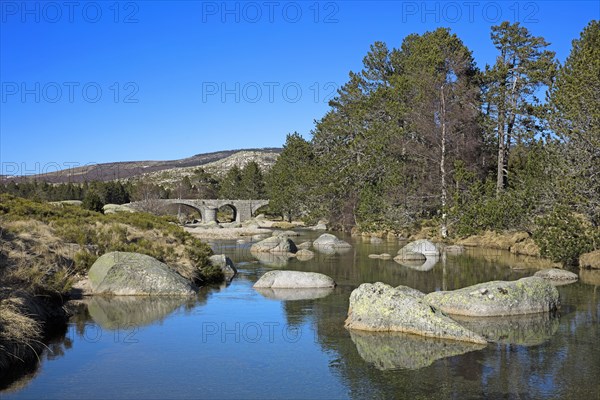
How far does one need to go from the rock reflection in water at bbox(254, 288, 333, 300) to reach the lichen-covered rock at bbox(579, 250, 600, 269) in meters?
12.2

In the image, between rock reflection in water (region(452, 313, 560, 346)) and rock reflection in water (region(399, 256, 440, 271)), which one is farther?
rock reflection in water (region(399, 256, 440, 271))

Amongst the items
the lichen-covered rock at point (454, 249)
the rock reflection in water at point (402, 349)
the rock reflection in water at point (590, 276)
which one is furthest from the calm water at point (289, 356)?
the lichen-covered rock at point (454, 249)

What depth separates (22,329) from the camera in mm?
12750

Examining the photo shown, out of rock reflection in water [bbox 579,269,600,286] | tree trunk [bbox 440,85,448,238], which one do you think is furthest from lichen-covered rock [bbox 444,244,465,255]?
rock reflection in water [bbox 579,269,600,286]

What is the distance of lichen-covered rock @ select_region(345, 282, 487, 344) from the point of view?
13.7 metres

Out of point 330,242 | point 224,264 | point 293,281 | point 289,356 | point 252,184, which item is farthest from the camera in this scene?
point 252,184

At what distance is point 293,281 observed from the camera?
829 inches

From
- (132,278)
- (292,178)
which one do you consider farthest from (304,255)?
(292,178)

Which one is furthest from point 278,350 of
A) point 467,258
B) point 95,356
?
point 467,258

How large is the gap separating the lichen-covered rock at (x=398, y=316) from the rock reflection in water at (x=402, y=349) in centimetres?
22

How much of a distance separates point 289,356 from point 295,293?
286 inches

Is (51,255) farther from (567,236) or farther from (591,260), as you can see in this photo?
(591,260)

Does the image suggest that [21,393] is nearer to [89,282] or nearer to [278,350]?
[278,350]

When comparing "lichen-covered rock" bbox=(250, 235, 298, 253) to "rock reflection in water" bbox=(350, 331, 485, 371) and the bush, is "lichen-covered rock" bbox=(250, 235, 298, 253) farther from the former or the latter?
"rock reflection in water" bbox=(350, 331, 485, 371)
